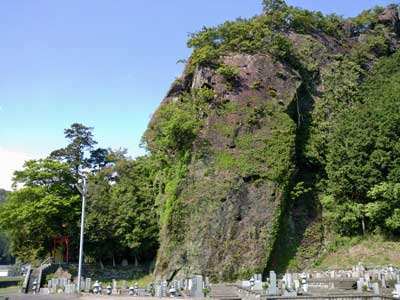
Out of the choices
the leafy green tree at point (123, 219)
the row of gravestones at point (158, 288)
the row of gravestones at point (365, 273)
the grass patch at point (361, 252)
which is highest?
the leafy green tree at point (123, 219)

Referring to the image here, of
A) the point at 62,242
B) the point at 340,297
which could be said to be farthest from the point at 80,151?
the point at 340,297

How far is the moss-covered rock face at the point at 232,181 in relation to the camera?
2817 centimetres

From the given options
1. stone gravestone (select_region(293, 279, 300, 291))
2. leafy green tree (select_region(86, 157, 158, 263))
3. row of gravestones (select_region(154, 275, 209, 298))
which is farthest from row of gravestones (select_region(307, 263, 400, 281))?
leafy green tree (select_region(86, 157, 158, 263))

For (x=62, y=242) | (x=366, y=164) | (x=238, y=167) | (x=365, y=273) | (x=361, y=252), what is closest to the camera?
(x=365, y=273)

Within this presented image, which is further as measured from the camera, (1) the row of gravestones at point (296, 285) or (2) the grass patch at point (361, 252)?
(2) the grass patch at point (361, 252)

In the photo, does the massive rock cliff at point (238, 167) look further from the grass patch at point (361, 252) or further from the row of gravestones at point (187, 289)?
the row of gravestones at point (187, 289)

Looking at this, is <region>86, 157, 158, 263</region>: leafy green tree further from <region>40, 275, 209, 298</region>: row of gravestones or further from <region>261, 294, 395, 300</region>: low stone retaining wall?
<region>261, 294, 395, 300</region>: low stone retaining wall

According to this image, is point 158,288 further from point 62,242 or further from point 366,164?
point 366,164

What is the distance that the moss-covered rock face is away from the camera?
28.2 m

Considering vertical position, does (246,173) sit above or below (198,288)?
above

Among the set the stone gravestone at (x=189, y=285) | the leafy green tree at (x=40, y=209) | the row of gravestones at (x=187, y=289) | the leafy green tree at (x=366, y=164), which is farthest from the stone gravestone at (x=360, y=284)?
the leafy green tree at (x=40, y=209)

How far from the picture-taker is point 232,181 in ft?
99.2

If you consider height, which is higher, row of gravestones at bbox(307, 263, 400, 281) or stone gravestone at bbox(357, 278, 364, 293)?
row of gravestones at bbox(307, 263, 400, 281)

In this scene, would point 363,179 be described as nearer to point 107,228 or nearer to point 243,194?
point 243,194
